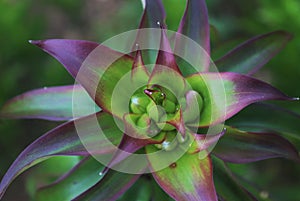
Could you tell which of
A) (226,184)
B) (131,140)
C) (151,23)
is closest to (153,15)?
(151,23)

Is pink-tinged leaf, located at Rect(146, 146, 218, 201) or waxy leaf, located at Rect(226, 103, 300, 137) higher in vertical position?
pink-tinged leaf, located at Rect(146, 146, 218, 201)

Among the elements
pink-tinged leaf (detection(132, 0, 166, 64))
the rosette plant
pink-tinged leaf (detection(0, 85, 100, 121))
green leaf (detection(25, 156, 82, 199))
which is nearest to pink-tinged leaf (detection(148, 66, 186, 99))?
the rosette plant

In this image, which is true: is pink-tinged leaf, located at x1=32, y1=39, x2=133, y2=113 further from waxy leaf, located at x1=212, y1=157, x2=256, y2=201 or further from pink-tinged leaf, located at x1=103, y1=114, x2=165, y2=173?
waxy leaf, located at x1=212, y1=157, x2=256, y2=201

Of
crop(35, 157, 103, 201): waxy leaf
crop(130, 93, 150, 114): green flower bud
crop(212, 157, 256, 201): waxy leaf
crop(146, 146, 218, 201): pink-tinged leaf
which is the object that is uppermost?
crop(130, 93, 150, 114): green flower bud

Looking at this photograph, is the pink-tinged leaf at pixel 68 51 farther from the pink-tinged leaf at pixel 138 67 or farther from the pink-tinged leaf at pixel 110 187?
the pink-tinged leaf at pixel 110 187

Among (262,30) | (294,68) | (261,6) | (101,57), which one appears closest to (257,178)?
(294,68)

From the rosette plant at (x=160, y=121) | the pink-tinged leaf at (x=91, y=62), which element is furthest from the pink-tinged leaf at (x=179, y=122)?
the pink-tinged leaf at (x=91, y=62)

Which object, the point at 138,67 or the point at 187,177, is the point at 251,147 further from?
the point at 138,67
